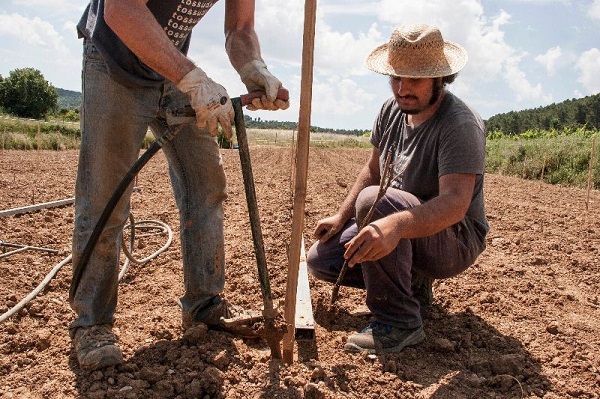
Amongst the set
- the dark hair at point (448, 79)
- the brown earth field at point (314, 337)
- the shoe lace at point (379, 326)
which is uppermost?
the dark hair at point (448, 79)

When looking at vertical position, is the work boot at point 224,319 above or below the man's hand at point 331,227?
below

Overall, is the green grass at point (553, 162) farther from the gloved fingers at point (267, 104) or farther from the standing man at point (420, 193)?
the gloved fingers at point (267, 104)

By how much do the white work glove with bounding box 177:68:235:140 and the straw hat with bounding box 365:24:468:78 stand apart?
1000 mm

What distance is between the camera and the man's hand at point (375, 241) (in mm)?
2381

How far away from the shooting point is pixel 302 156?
7.39 feet

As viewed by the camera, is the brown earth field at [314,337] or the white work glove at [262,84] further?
the white work glove at [262,84]

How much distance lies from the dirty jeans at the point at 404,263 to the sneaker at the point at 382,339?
0.11 ft

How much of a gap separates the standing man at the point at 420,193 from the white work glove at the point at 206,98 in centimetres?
77

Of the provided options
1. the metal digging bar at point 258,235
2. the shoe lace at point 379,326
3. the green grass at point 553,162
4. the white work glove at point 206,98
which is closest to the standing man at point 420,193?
the shoe lace at point 379,326

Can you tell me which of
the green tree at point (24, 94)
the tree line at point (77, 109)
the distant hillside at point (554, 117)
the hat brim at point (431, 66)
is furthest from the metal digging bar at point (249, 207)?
the distant hillside at point (554, 117)

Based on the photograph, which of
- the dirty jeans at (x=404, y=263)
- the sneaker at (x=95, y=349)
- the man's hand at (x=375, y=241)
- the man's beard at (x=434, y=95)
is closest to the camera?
the sneaker at (x=95, y=349)

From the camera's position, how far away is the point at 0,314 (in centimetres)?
296

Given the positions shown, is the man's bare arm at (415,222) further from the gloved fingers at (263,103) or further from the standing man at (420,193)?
the gloved fingers at (263,103)

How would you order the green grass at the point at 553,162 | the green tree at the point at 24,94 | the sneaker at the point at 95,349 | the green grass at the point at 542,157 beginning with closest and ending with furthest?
the sneaker at the point at 95,349 < the green grass at the point at 553,162 < the green grass at the point at 542,157 < the green tree at the point at 24,94
